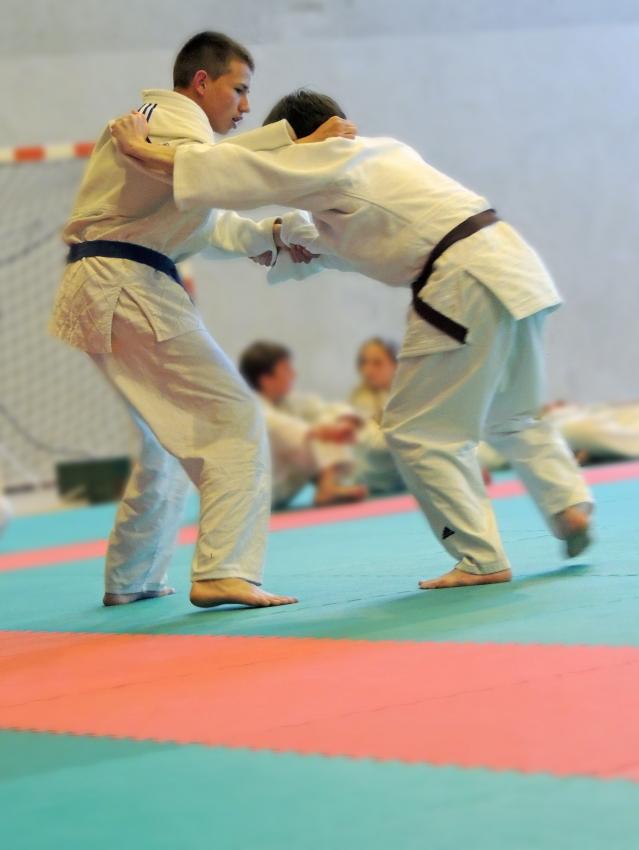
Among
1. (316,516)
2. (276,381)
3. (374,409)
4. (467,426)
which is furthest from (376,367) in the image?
(467,426)

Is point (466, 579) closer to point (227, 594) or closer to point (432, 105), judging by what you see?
point (227, 594)

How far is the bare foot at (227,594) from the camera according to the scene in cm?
373

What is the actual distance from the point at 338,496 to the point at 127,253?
13.7 ft

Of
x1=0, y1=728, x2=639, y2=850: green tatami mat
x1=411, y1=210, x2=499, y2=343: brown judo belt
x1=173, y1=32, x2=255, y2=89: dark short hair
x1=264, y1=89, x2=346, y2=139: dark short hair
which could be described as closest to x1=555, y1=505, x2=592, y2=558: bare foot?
x1=411, y1=210, x2=499, y2=343: brown judo belt

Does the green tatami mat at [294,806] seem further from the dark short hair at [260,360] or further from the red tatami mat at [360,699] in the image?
the dark short hair at [260,360]

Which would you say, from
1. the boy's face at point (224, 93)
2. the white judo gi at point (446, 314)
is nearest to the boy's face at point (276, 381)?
the boy's face at point (224, 93)

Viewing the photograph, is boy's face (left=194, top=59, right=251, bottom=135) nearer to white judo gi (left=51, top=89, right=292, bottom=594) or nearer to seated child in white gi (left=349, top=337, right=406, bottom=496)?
white judo gi (left=51, top=89, right=292, bottom=594)

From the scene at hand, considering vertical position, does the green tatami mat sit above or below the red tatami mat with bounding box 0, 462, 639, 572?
above

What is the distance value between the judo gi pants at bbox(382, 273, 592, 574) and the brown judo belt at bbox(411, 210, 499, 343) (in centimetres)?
3

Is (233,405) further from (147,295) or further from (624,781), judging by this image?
(624,781)

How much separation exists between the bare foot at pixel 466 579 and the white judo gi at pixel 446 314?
0.02 m

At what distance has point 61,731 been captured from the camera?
250 cm

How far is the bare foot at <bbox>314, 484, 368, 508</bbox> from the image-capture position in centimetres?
794

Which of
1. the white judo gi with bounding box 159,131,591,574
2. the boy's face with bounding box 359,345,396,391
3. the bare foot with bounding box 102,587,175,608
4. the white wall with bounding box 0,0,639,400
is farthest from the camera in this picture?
the white wall with bounding box 0,0,639,400
